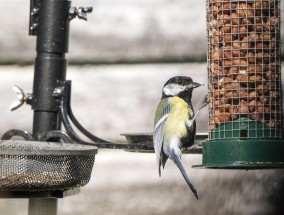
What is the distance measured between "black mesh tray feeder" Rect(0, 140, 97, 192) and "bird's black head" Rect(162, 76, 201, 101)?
0.46 metres

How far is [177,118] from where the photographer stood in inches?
146

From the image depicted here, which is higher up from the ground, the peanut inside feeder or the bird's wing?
the peanut inside feeder

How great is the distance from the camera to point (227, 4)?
139 inches

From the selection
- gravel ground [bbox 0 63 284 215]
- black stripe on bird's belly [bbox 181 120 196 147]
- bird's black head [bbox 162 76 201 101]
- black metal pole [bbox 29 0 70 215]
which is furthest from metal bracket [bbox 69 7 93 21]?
gravel ground [bbox 0 63 284 215]

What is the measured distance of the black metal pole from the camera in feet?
12.0

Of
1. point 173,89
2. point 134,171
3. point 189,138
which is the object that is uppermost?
point 173,89

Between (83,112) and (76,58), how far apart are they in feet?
0.65

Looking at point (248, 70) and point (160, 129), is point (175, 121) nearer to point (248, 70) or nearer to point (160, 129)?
point (160, 129)

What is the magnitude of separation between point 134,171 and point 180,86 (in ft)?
1.99

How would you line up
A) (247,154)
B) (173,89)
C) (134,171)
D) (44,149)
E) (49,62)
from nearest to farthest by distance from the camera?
(44,149)
(247,154)
(49,62)
(173,89)
(134,171)

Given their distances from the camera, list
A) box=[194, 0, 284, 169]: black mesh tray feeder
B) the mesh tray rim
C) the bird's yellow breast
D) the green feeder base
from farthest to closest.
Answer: the bird's yellow breast < box=[194, 0, 284, 169]: black mesh tray feeder < the green feeder base < the mesh tray rim

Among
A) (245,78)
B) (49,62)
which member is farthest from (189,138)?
(49,62)

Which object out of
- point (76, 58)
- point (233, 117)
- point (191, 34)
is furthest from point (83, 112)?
point (233, 117)

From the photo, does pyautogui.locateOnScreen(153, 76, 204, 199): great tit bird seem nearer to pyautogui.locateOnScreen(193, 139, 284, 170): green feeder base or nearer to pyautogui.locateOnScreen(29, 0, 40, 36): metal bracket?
pyautogui.locateOnScreen(193, 139, 284, 170): green feeder base
